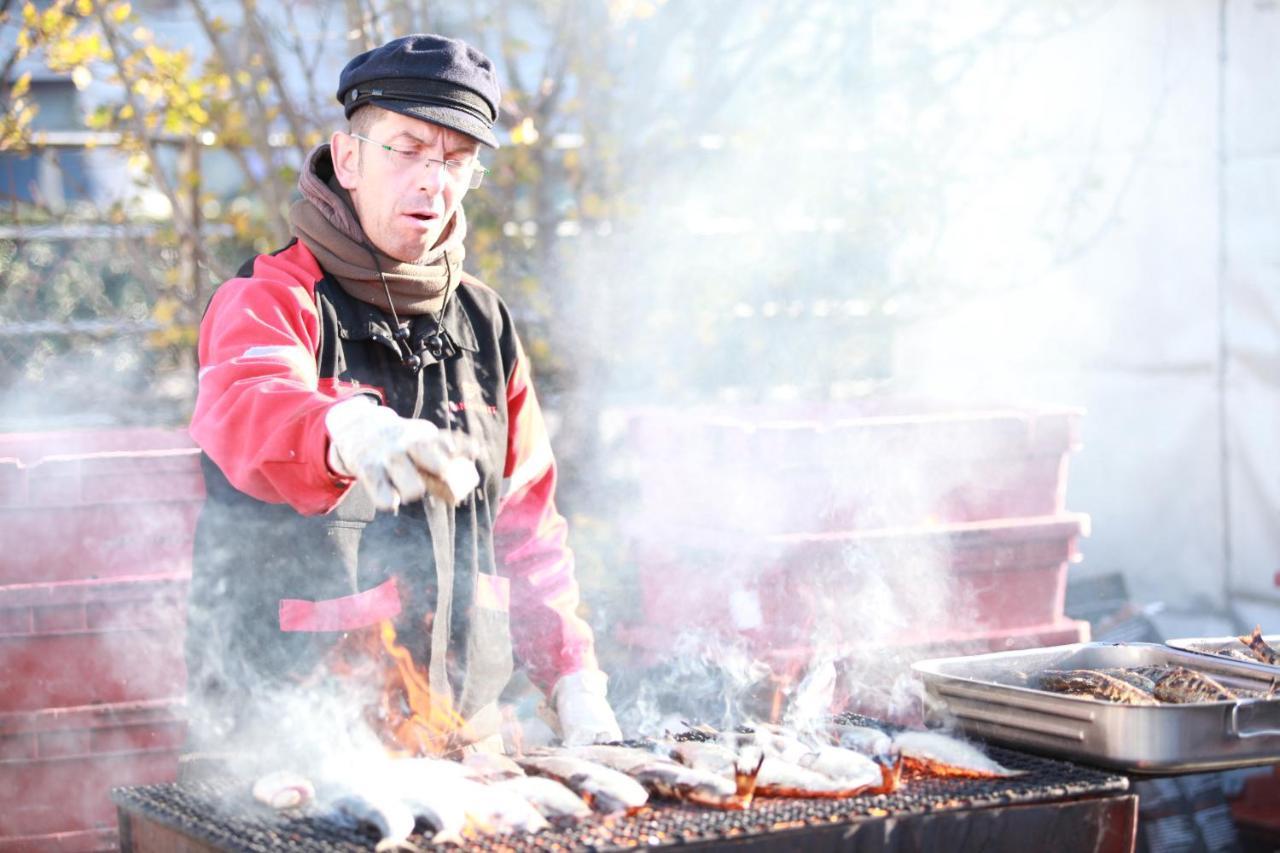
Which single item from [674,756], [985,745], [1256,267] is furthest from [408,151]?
[1256,267]

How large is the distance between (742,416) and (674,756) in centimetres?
254

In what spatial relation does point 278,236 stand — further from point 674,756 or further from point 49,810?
point 674,756

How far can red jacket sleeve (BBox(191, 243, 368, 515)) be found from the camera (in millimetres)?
2332

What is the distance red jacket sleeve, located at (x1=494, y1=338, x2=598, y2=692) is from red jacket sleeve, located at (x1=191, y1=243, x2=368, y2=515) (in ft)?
1.85

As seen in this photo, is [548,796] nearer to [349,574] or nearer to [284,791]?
[284,791]

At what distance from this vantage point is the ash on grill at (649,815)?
227 centimetres

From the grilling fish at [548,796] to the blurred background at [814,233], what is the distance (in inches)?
88.2

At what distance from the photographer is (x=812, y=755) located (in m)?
2.71

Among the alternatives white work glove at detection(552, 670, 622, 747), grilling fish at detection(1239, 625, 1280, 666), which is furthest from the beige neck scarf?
grilling fish at detection(1239, 625, 1280, 666)

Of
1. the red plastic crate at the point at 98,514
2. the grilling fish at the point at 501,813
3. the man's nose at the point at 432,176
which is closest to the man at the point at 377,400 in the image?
the man's nose at the point at 432,176

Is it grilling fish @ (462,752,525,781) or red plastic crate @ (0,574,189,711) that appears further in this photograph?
red plastic crate @ (0,574,189,711)

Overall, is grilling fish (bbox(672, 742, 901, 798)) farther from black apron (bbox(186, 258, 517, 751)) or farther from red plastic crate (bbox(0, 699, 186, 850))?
red plastic crate (bbox(0, 699, 186, 850))

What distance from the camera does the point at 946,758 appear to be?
2742 mm

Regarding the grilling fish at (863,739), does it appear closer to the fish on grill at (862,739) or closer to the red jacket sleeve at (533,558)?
the fish on grill at (862,739)
